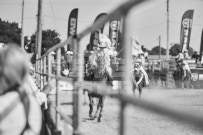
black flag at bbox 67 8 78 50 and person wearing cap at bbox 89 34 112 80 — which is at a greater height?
black flag at bbox 67 8 78 50

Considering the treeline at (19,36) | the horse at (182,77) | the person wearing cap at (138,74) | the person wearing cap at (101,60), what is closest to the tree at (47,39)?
the treeline at (19,36)

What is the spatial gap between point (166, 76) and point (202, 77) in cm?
232

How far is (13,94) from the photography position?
2.07m

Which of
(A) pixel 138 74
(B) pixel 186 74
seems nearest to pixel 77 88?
(A) pixel 138 74

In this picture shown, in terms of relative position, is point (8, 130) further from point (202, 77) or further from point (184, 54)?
point (202, 77)

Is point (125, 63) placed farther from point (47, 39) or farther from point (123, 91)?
point (47, 39)

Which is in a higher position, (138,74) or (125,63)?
(125,63)

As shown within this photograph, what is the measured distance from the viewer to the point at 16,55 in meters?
2.03

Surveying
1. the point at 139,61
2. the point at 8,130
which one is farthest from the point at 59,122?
the point at 139,61

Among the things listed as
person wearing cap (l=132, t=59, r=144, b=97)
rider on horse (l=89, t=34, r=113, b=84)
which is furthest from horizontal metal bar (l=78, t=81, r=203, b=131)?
person wearing cap (l=132, t=59, r=144, b=97)

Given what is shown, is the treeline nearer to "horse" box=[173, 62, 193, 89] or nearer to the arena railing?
"horse" box=[173, 62, 193, 89]

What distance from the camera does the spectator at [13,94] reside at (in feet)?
6.64

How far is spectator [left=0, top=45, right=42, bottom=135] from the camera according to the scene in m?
2.02

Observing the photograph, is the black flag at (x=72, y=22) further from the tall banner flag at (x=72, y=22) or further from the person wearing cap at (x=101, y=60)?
the person wearing cap at (x=101, y=60)
